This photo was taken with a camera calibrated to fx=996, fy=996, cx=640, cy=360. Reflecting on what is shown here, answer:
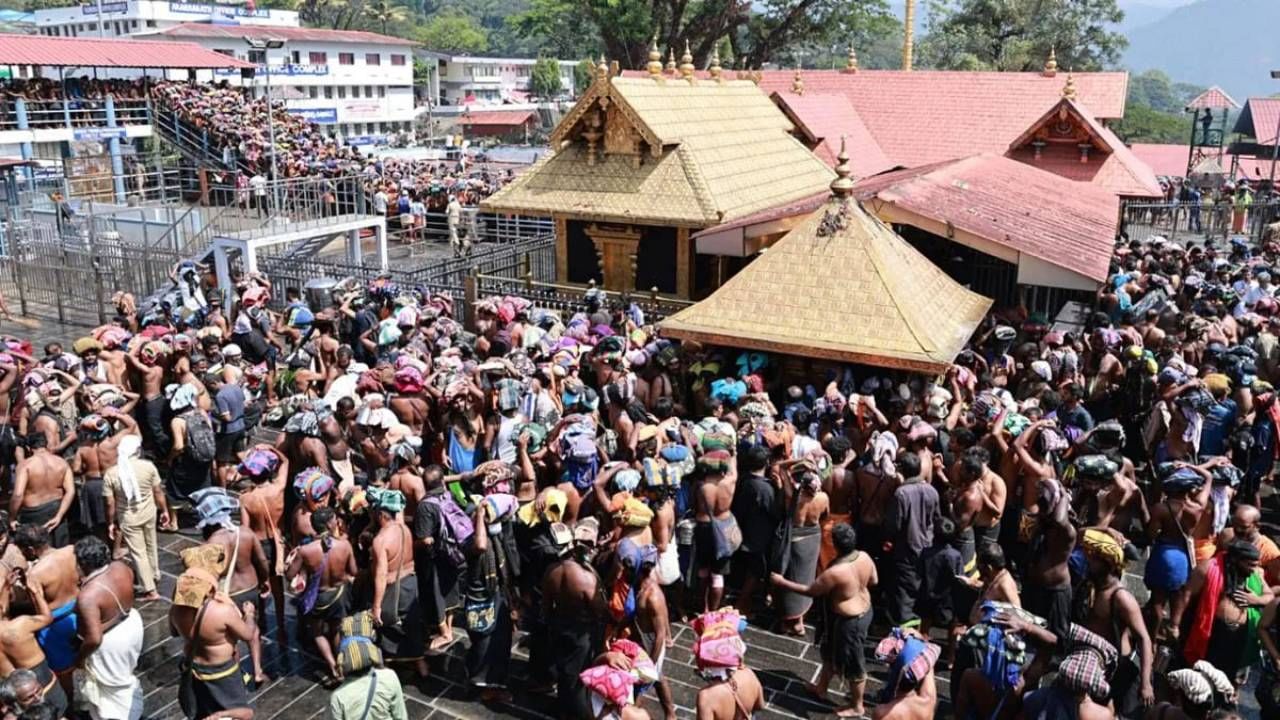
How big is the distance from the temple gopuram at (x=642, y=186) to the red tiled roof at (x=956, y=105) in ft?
26.3

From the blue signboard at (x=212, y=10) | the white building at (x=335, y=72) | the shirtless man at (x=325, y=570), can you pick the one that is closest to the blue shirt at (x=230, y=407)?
the shirtless man at (x=325, y=570)

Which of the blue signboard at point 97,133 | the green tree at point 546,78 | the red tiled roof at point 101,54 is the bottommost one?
the blue signboard at point 97,133

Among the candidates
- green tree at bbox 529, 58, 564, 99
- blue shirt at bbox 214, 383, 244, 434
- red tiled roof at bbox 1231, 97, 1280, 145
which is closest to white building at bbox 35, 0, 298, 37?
green tree at bbox 529, 58, 564, 99

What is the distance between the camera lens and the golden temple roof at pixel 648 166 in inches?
625

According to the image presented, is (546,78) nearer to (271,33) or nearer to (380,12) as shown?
(380,12)

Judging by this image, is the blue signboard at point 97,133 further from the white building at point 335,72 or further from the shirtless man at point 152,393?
the shirtless man at point 152,393

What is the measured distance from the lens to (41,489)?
830 centimetres

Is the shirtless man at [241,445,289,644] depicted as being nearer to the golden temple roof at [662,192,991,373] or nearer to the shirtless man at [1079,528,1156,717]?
the golden temple roof at [662,192,991,373]

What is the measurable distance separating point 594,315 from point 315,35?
5285cm

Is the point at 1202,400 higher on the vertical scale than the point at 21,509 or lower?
higher

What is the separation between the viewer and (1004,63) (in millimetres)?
48000

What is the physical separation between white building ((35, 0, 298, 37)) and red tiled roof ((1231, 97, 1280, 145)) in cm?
5391

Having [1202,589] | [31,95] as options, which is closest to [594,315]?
[1202,589]

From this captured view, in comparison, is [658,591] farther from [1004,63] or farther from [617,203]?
[1004,63]
